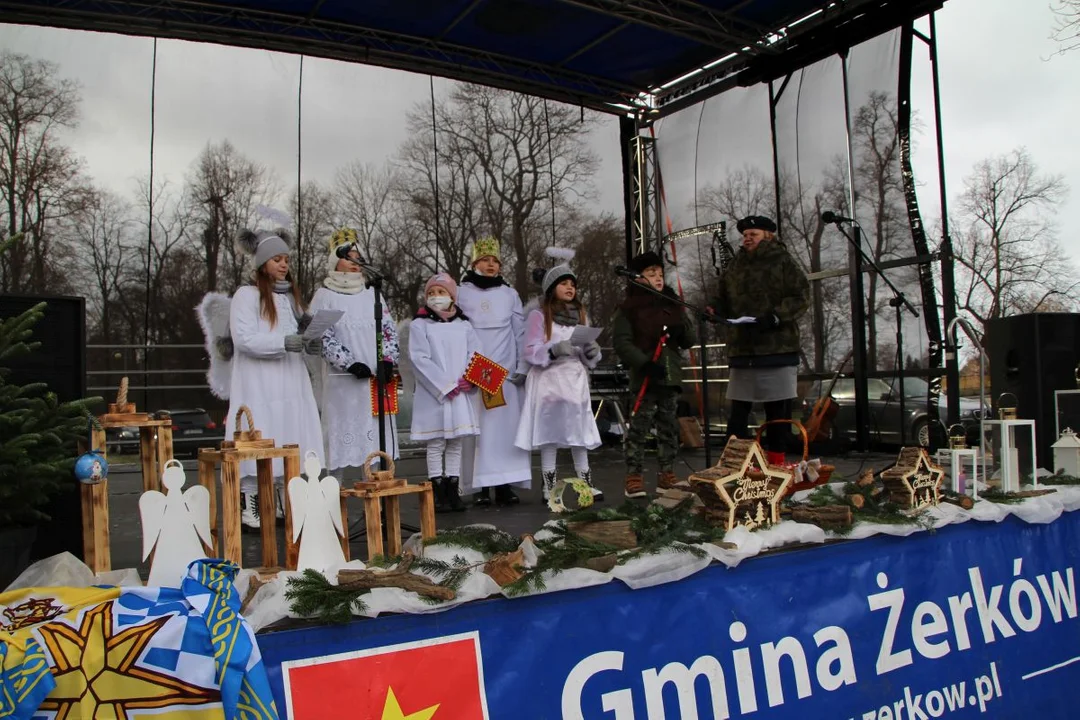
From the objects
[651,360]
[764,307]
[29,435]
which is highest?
[764,307]

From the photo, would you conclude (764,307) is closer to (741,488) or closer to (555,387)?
(555,387)

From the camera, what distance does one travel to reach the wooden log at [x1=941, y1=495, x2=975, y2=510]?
118 inches

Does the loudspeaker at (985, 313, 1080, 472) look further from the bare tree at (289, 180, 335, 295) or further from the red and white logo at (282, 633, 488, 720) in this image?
the bare tree at (289, 180, 335, 295)

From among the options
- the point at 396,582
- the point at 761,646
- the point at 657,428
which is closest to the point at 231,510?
the point at 396,582

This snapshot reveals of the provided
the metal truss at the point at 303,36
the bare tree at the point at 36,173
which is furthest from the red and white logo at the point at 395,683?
the bare tree at the point at 36,173

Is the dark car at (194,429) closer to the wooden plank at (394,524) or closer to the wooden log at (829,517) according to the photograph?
the wooden plank at (394,524)

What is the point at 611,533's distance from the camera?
7.85 ft

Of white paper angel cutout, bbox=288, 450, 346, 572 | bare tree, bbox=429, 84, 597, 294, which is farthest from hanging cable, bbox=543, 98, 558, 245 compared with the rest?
white paper angel cutout, bbox=288, 450, 346, 572

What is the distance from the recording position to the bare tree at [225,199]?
8492mm

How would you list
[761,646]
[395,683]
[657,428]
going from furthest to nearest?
[657,428] < [761,646] < [395,683]

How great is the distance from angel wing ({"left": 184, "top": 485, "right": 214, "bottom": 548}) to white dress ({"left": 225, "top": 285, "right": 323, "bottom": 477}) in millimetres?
1704

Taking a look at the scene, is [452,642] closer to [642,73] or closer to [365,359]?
[365,359]

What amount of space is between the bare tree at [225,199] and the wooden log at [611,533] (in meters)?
7.11

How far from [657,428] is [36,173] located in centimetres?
678
